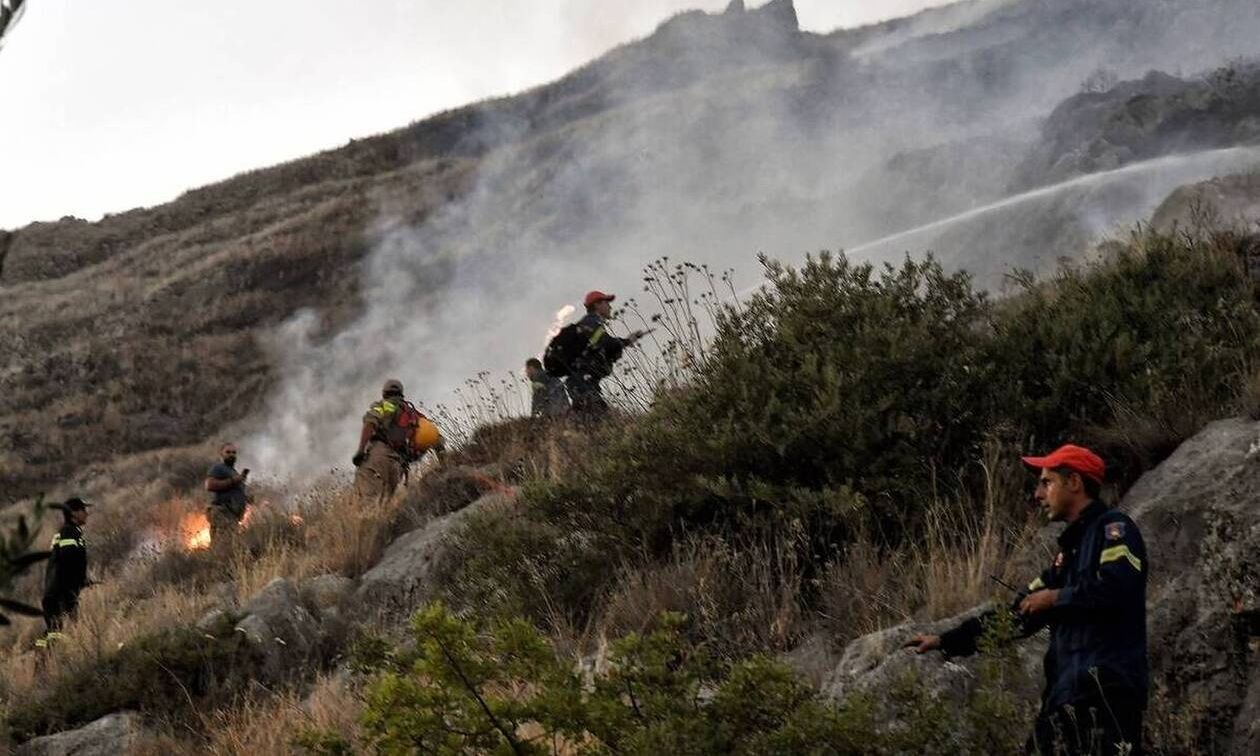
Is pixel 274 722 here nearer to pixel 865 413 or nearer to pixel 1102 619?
pixel 865 413

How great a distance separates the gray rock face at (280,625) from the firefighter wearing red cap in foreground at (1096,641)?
4.89 m

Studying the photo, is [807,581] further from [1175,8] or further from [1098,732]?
[1175,8]

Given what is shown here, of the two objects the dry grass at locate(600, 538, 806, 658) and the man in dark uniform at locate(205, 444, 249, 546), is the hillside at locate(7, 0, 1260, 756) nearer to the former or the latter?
the dry grass at locate(600, 538, 806, 658)

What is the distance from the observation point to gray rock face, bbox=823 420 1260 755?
4.12 meters

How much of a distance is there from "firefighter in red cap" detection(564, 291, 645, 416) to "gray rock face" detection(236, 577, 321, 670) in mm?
3075

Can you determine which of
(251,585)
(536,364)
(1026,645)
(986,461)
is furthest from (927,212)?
(1026,645)

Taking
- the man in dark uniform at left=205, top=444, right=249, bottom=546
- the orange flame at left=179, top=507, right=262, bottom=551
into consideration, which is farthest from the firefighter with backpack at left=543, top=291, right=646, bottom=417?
the man in dark uniform at left=205, top=444, right=249, bottom=546

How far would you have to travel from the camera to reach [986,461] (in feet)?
19.6

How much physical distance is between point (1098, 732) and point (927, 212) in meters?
22.5

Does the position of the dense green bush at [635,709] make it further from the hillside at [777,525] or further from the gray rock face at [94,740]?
the gray rock face at [94,740]

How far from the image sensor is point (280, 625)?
25.7 feet

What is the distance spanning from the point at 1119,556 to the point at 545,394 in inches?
331

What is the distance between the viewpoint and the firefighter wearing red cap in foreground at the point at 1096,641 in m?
3.68

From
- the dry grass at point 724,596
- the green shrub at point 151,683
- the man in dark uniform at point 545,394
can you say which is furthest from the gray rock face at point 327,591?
the dry grass at point 724,596
